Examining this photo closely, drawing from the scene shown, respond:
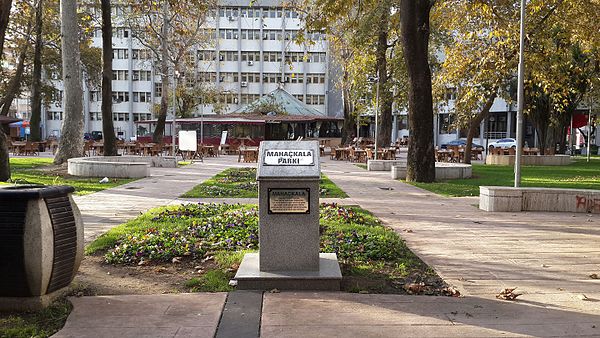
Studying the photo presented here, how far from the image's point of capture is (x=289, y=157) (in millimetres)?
6133

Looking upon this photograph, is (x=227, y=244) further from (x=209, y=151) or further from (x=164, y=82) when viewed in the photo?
(x=164, y=82)

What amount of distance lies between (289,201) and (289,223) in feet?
0.80

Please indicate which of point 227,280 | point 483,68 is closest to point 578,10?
point 483,68

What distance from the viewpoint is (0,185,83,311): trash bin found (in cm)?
494

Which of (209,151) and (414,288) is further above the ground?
(209,151)

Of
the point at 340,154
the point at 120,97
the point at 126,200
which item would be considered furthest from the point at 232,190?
the point at 120,97

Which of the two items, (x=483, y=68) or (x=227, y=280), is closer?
(x=227, y=280)

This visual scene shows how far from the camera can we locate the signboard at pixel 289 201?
603cm

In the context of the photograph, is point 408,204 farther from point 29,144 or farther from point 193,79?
point 193,79

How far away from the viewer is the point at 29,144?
1430 inches

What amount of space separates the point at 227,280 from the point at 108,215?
5.79 m

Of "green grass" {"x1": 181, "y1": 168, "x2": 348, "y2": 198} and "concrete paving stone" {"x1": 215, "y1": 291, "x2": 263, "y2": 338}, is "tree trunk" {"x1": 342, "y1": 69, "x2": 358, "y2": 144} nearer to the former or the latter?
"green grass" {"x1": 181, "y1": 168, "x2": 348, "y2": 198}

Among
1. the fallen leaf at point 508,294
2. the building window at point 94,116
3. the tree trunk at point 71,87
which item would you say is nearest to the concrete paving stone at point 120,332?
the fallen leaf at point 508,294

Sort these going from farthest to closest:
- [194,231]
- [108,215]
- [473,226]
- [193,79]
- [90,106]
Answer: [90,106], [193,79], [108,215], [473,226], [194,231]
